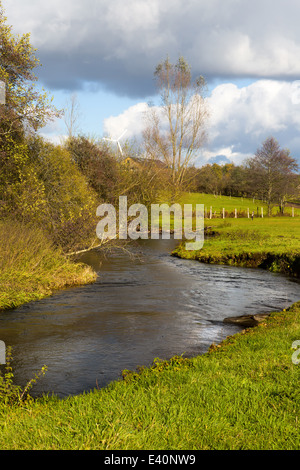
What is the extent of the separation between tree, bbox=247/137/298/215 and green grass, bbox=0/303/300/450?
199 feet

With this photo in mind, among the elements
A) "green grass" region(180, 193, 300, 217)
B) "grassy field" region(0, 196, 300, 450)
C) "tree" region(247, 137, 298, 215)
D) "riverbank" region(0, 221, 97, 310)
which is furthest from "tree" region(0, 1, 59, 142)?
"green grass" region(180, 193, 300, 217)

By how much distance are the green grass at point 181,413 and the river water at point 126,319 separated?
2173 millimetres

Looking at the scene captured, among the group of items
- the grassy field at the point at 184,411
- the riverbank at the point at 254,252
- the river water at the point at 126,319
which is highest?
the riverbank at the point at 254,252

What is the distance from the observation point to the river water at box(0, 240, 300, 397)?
35.2 feet

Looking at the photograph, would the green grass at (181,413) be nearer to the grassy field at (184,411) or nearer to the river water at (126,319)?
the grassy field at (184,411)

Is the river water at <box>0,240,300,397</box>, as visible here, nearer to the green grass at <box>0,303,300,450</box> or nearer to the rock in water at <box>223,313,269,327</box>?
the rock in water at <box>223,313,269,327</box>

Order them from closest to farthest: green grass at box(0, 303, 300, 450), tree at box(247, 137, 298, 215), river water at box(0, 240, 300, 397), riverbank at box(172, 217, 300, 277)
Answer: green grass at box(0, 303, 300, 450), river water at box(0, 240, 300, 397), riverbank at box(172, 217, 300, 277), tree at box(247, 137, 298, 215)

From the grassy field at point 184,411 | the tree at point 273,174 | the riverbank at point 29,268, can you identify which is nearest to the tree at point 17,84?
the riverbank at point 29,268

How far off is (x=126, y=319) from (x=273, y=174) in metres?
57.2

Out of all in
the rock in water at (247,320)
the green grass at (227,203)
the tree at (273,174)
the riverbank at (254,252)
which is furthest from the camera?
the green grass at (227,203)

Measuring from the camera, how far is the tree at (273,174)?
66.9 m

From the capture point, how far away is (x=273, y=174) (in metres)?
68.1

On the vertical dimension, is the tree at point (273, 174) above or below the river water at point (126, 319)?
above

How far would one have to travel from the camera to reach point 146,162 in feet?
149
